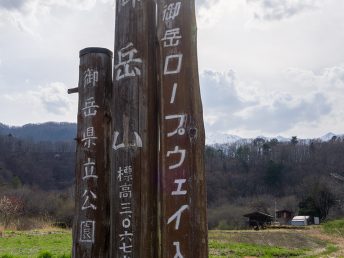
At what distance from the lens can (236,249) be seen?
13.7 meters

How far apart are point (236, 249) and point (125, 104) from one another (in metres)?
11.2

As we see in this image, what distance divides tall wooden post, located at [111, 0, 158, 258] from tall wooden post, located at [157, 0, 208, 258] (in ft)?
0.63

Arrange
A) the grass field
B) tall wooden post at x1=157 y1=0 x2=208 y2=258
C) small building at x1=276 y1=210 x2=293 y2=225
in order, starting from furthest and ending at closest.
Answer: small building at x1=276 y1=210 x2=293 y2=225 < the grass field < tall wooden post at x1=157 y1=0 x2=208 y2=258

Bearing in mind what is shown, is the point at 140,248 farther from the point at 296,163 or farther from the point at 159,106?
the point at 296,163

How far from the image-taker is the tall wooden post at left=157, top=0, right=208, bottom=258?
293cm

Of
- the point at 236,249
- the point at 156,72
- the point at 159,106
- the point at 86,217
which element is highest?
the point at 156,72

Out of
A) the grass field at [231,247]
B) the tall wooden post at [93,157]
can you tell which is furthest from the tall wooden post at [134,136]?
the grass field at [231,247]

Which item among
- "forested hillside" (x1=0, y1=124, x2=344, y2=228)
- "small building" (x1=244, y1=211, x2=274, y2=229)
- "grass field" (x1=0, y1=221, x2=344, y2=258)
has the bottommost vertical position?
"grass field" (x1=0, y1=221, x2=344, y2=258)

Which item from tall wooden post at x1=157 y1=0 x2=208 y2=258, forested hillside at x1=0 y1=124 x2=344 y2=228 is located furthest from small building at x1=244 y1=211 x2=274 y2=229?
tall wooden post at x1=157 y1=0 x2=208 y2=258

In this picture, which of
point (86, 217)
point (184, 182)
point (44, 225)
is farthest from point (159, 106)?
point (44, 225)

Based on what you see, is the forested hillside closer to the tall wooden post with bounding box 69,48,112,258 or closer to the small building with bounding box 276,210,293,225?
the small building with bounding box 276,210,293,225

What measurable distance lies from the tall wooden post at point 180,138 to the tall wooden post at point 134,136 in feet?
0.63

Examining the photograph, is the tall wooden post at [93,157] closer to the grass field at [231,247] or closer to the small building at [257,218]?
the grass field at [231,247]

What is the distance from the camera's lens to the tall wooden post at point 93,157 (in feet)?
13.1
